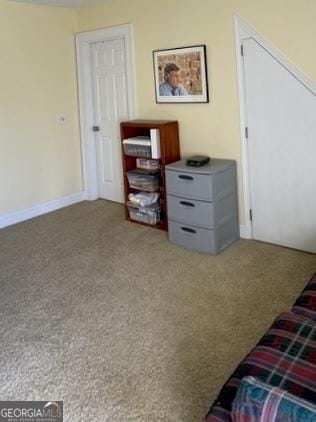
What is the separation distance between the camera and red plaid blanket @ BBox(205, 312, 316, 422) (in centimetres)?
142

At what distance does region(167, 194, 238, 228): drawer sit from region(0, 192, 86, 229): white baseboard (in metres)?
1.90

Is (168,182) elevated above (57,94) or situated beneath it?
situated beneath

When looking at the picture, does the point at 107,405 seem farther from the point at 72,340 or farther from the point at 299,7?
the point at 299,7

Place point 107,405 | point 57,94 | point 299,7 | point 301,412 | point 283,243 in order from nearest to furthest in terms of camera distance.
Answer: point 301,412, point 107,405, point 299,7, point 283,243, point 57,94

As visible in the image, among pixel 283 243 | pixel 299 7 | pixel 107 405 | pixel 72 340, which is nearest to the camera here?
pixel 107 405

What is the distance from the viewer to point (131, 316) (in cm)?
282

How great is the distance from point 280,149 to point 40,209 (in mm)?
2943

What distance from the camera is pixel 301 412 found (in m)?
1.09

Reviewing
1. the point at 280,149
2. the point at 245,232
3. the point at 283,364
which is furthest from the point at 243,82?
the point at 283,364

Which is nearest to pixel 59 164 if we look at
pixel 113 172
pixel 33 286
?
pixel 113 172

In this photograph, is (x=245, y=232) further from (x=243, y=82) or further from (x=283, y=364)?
(x=283, y=364)

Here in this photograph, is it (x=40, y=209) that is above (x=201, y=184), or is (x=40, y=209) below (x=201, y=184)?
below

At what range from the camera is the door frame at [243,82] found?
335 centimetres

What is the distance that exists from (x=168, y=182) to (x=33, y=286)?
1.51m
